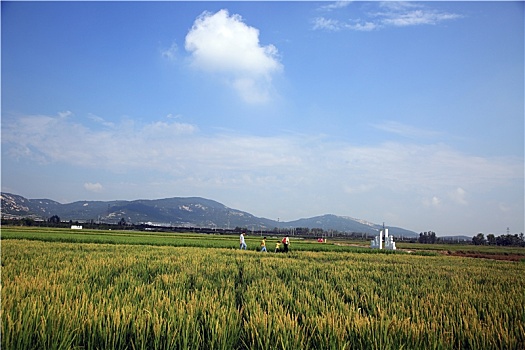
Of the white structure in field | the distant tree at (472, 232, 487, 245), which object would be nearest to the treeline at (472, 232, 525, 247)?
the distant tree at (472, 232, 487, 245)

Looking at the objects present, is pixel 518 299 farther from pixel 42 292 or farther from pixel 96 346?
pixel 42 292

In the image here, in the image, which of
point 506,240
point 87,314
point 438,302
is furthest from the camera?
point 506,240

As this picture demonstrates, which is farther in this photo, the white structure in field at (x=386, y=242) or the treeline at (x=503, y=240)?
the treeline at (x=503, y=240)

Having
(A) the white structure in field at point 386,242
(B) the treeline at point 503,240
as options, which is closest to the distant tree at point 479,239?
(B) the treeline at point 503,240

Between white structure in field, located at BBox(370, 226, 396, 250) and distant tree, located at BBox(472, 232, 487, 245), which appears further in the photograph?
distant tree, located at BBox(472, 232, 487, 245)

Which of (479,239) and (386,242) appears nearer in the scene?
(386,242)

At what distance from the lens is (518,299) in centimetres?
732

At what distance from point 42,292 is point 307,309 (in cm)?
435

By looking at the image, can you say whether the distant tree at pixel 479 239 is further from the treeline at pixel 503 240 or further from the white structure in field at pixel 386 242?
the white structure in field at pixel 386 242

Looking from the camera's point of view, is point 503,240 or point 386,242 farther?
point 503,240

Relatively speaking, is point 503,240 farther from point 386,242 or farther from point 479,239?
point 386,242

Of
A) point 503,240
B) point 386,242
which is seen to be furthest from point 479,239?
point 386,242

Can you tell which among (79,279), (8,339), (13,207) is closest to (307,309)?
(8,339)

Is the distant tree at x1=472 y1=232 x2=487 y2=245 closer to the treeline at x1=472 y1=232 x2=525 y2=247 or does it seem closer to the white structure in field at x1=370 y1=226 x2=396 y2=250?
the treeline at x1=472 y1=232 x2=525 y2=247
